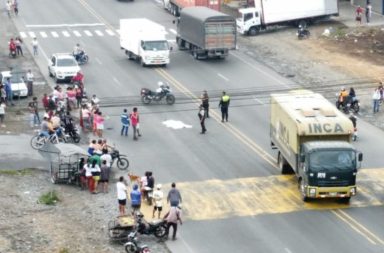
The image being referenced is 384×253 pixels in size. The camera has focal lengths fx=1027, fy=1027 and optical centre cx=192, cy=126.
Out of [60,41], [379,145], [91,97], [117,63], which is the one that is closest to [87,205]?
[379,145]

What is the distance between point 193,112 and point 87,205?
16.0m

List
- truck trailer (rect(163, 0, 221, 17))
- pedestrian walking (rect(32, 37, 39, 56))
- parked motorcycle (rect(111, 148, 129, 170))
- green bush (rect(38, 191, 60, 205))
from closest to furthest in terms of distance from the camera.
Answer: green bush (rect(38, 191, 60, 205)) → parked motorcycle (rect(111, 148, 129, 170)) → pedestrian walking (rect(32, 37, 39, 56)) → truck trailer (rect(163, 0, 221, 17))

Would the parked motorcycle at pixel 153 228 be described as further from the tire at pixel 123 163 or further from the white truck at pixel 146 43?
the white truck at pixel 146 43

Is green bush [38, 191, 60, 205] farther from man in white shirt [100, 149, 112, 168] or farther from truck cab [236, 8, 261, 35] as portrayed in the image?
truck cab [236, 8, 261, 35]

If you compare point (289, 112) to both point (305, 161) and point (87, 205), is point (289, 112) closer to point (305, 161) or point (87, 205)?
point (305, 161)

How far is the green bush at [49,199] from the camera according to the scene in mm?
37562

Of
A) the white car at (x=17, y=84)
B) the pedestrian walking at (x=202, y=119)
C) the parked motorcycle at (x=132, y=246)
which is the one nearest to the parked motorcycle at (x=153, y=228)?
the parked motorcycle at (x=132, y=246)

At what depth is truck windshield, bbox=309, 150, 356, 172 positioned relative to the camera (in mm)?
36406

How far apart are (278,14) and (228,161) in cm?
3380

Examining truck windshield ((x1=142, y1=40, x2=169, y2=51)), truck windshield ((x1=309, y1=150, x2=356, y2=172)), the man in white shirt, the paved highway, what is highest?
truck windshield ((x1=142, y1=40, x2=169, y2=51))

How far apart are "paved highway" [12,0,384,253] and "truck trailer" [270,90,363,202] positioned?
33.3 inches

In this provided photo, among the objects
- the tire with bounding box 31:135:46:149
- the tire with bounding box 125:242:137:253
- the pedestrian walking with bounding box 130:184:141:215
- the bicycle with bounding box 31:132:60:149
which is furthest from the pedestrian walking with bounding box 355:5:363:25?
the tire with bounding box 125:242:137:253

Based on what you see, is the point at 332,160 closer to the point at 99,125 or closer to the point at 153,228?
the point at 153,228

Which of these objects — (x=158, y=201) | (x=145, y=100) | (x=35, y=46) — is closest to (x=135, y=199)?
(x=158, y=201)
